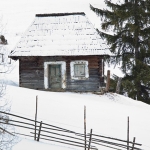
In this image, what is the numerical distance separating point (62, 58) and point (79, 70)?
1.19m

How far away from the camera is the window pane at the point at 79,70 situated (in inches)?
826

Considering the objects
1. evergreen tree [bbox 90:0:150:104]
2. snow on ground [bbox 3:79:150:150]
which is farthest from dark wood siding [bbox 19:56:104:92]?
evergreen tree [bbox 90:0:150:104]

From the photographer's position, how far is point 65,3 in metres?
73.8

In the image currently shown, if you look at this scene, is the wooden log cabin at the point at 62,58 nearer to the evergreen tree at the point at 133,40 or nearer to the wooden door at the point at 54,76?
the wooden door at the point at 54,76

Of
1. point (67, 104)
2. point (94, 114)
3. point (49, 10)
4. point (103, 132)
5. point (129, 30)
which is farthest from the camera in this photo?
point (49, 10)

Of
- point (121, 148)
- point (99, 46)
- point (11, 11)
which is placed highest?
point (11, 11)

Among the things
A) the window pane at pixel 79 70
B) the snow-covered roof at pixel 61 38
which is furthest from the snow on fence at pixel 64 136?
the snow-covered roof at pixel 61 38

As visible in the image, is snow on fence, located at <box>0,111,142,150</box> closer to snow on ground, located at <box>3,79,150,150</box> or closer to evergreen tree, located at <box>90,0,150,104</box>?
snow on ground, located at <box>3,79,150,150</box>

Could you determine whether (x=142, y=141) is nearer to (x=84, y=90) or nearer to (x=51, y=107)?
(x=51, y=107)

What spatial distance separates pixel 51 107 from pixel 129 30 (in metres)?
8.29

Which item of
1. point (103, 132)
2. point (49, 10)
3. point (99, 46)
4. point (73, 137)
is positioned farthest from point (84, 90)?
point (49, 10)

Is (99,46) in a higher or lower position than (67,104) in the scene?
higher

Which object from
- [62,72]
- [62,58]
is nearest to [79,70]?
[62,72]

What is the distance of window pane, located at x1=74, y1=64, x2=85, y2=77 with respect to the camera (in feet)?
68.8
